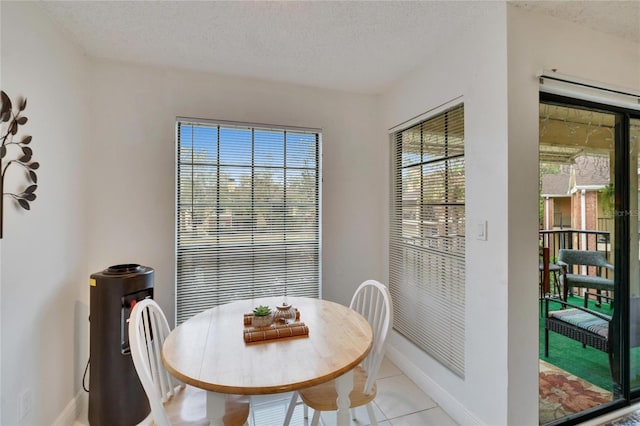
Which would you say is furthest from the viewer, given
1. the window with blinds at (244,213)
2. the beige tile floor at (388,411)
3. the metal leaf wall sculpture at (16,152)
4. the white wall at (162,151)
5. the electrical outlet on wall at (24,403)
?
the window with blinds at (244,213)

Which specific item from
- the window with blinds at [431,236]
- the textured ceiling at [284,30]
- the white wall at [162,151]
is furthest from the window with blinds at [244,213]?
the window with blinds at [431,236]

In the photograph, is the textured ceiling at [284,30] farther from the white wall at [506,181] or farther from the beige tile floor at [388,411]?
the beige tile floor at [388,411]

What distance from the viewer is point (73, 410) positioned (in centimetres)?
201

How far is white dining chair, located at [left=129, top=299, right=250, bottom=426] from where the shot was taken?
1157 millimetres

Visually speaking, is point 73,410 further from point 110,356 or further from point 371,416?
point 371,416

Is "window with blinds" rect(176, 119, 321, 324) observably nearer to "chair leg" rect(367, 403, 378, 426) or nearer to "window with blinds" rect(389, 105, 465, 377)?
"window with blinds" rect(389, 105, 465, 377)

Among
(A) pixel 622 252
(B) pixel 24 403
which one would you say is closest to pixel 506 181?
(A) pixel 622 252

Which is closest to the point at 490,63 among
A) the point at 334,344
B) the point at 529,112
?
the point at 529,112

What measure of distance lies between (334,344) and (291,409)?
691 mm

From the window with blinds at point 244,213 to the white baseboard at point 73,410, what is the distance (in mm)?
773

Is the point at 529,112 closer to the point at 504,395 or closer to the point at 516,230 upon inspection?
the point at 516,230

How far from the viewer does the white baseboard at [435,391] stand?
6.31 ft

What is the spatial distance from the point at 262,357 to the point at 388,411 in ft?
4.33

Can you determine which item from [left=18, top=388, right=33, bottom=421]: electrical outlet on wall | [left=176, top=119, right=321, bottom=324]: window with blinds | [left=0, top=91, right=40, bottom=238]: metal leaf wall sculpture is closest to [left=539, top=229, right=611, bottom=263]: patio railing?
[left=176, top=119, right=321, bottom=324]: window with blinds
